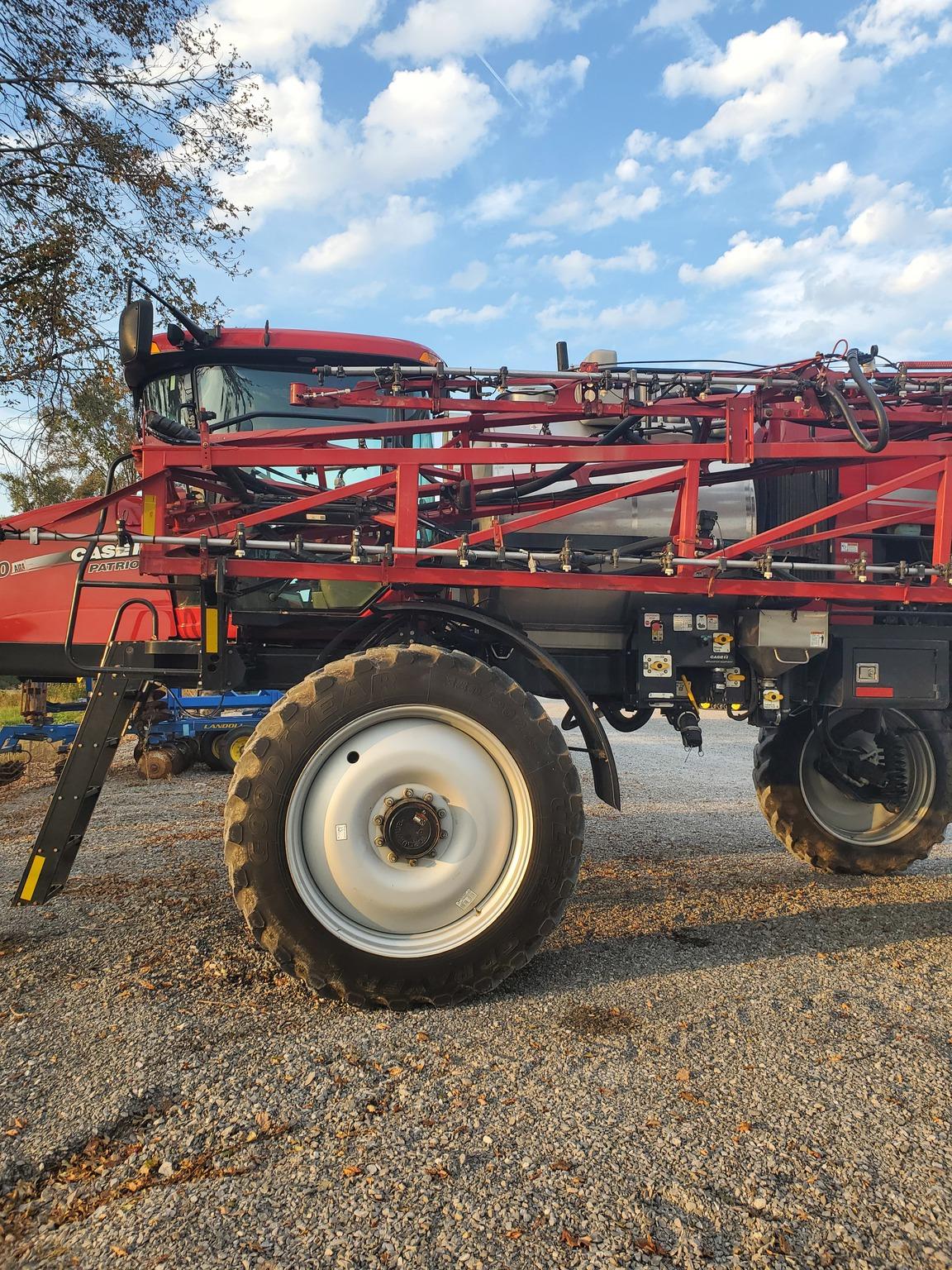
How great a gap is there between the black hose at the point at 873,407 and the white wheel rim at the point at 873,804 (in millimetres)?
2089

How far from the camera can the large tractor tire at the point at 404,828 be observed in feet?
9.16

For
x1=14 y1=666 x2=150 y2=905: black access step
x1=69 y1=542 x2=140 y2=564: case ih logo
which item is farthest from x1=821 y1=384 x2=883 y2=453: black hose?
x1=69 y1=542 x2=140 y2=564: case ih logo

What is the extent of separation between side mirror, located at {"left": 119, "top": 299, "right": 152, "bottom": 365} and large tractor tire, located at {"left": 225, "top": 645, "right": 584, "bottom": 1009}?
174cm

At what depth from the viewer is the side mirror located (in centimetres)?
341

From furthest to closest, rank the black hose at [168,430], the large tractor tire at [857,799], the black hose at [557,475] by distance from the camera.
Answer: the large tractor tire at [857,799]
the black hose at [557,475]
the black hose at [168,430]

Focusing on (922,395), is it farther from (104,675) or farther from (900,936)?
(104,675)

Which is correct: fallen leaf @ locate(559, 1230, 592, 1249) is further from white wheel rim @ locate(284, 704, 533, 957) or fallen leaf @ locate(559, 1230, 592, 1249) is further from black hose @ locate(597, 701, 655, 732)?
black hose @ locate(597, 701, 655, 732)

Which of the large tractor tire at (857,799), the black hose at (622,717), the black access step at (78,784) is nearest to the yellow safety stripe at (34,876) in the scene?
the black access step at (78,784)

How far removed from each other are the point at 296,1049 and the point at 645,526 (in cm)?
291

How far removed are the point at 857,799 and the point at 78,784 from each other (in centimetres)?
435

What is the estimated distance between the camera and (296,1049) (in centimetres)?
248

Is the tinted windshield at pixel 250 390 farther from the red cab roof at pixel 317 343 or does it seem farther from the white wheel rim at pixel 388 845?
the white wheel rim at pixel 388 845

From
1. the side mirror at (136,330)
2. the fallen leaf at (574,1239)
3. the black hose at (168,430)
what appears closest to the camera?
the fallen leaf at (574,1239)

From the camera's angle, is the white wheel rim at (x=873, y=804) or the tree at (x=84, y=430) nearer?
the white wheel rim at (x=873, y=804)
